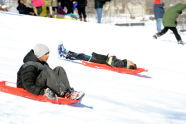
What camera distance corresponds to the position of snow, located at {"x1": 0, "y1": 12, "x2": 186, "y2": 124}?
493 centimetres

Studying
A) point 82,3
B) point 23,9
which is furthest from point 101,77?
point 23,9

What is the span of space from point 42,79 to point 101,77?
2.37 metres

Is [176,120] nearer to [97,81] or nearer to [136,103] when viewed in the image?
[136,103]

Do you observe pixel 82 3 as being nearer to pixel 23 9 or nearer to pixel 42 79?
pixel 23 9

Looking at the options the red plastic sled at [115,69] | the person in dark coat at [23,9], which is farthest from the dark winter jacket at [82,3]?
the red plastic sled at [115,69]

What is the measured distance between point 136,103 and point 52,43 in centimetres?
568

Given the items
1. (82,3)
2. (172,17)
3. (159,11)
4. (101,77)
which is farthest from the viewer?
(82,3)

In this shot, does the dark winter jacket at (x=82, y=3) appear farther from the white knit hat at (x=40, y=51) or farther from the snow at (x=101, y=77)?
the white knit hat at (x=40, y=51)

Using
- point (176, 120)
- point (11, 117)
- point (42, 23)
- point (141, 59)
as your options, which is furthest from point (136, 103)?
point (42, 23)

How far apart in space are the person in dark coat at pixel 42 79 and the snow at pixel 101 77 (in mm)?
152

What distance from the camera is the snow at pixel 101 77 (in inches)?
194

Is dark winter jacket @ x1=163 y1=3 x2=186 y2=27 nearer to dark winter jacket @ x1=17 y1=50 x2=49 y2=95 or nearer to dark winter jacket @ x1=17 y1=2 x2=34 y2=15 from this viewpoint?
dark winter jacket @ x1=17 y1=2 x2=34 y2=15

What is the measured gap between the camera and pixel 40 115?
470 cm

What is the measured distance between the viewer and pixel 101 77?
759 centimetres
